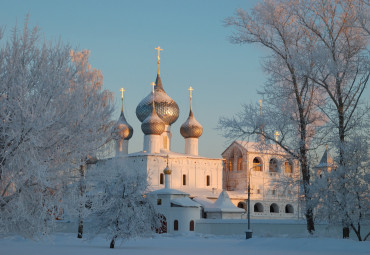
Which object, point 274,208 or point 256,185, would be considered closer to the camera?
point 256,185

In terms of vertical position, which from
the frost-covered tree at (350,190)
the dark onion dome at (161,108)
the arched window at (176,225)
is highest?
the dark onion dome at (161,108)

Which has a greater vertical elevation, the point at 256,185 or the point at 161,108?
the point at 161,108

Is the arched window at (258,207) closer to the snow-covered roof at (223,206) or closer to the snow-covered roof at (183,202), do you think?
the snow-covered roof at (223,206)

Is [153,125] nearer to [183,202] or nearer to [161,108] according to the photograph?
[161,108]

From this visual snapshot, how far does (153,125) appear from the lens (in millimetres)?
47875

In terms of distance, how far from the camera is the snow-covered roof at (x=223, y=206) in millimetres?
43181

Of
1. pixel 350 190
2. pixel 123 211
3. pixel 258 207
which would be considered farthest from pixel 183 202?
pixel 350 190

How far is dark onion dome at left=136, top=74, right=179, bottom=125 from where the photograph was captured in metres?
51.2

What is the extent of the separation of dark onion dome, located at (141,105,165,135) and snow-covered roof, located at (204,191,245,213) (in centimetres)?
822

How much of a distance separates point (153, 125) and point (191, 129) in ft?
15.2

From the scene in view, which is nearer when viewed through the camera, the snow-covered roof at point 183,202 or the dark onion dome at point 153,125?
the snow-covered roof at point 183,202

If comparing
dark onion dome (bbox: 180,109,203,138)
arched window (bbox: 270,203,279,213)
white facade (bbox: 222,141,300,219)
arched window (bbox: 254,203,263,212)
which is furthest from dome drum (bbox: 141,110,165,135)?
arched window (bbox: 270,203,279,213)

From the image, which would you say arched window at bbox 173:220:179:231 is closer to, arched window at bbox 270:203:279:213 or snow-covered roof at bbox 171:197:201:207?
snow-covered roof at bbox 171:197:201:207

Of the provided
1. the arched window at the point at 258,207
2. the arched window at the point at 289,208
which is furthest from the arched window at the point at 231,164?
the arched window at the point at 289,208
